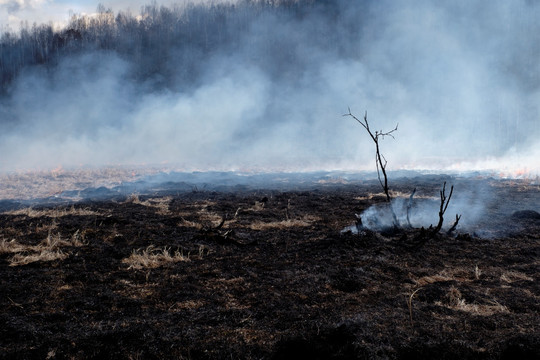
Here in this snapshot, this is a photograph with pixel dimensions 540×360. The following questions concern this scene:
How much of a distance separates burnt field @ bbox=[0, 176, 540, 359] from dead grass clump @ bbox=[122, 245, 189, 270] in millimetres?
26

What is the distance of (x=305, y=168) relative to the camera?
45.0 meters

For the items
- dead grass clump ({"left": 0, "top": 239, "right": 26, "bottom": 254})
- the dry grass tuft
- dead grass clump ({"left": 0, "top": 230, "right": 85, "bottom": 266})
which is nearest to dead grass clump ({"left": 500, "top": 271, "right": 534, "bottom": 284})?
the dry grass tuft

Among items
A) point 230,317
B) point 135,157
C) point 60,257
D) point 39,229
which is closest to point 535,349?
point 230,317

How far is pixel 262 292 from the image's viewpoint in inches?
181

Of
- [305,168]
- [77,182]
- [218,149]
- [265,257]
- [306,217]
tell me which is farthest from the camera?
[218,149]

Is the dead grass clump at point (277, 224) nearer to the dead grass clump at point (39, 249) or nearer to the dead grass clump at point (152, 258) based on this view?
the dead grass clump at point (152, 258)

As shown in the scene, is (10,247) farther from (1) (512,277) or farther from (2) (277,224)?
(1) (512,277)

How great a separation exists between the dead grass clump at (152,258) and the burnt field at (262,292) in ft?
0.08

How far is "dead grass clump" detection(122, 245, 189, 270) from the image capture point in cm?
565

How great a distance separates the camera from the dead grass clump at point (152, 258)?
565cm

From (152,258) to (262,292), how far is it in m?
2.35

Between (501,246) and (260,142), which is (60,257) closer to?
(501,246)

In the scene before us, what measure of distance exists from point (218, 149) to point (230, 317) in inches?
2128

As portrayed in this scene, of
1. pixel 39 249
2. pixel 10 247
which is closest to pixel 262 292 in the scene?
pixel 39 249
